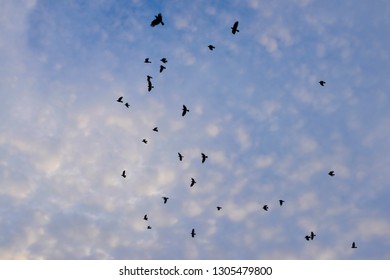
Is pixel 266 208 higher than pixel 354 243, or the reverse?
pixel 266 208

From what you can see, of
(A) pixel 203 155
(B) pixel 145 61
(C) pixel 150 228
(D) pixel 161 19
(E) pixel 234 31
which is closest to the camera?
(D) pixel 161 19

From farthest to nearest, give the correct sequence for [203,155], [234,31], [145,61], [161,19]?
[203,155], [145,61], [234,31], [161,19]

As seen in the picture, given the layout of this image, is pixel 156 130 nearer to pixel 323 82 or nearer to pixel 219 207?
pixel 219 207

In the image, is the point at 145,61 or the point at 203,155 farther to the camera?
the point at 203,155

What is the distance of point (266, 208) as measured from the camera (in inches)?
1810

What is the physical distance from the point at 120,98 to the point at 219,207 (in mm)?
16063

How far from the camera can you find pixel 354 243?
151ft

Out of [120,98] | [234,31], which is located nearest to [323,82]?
[234,31]
